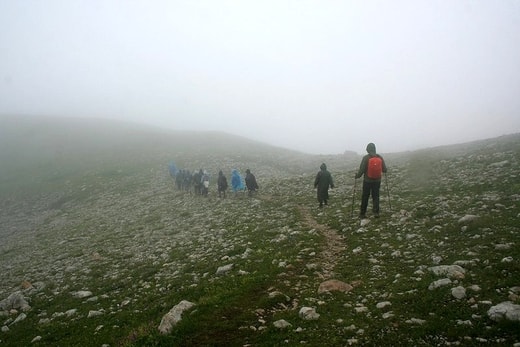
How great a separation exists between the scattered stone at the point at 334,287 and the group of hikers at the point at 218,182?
22.9 meters

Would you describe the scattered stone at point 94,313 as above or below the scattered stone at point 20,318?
above

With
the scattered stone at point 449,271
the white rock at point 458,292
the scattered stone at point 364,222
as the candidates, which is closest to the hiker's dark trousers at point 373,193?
the scattered stone at point 364,222

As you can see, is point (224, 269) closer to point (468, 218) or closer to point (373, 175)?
point (373, 175)

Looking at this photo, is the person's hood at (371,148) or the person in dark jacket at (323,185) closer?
the person's hood at (371,148)

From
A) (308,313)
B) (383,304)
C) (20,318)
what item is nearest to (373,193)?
(383,304)

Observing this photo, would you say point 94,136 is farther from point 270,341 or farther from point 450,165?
point 270,341

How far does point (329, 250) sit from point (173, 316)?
22.6 feet

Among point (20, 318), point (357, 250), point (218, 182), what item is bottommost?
point (20, 318)

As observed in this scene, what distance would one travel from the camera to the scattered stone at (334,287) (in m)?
10.2

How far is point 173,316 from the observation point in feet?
31.8

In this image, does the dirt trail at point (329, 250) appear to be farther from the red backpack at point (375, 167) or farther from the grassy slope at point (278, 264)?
the red backpack at point (375, 167)

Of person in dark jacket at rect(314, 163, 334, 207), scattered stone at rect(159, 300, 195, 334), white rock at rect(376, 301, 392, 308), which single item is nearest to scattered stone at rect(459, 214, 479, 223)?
white rock at rect(376, 301, 392, 308)

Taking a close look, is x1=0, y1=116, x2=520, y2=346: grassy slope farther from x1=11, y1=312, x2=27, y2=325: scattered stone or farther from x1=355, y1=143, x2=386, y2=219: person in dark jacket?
x1=355, y1=143, x2=386, y2=219: person in dark jacket

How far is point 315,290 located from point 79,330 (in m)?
7.26
